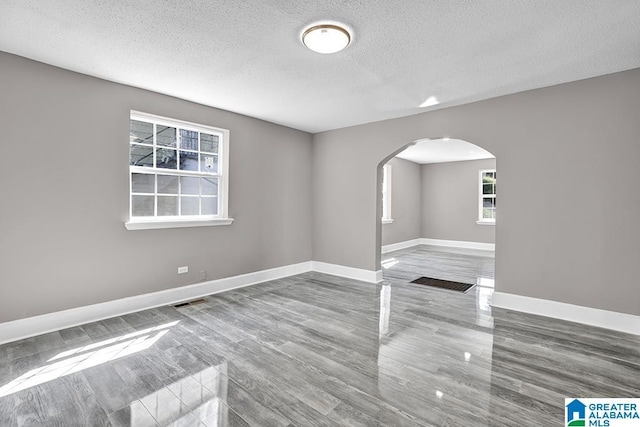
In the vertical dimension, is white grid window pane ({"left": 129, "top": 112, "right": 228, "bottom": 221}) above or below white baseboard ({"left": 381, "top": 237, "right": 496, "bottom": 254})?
above

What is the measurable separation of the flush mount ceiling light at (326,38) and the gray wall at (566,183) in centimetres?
232

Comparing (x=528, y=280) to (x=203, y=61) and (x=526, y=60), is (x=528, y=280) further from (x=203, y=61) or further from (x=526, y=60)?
(x=203, y=61)

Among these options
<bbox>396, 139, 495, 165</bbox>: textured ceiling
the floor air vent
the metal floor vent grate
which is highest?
<bbox>396, 139, 495, 165</bbox>: textured ceiling

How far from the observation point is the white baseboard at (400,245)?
7.78 m

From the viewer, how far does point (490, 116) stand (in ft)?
12.3

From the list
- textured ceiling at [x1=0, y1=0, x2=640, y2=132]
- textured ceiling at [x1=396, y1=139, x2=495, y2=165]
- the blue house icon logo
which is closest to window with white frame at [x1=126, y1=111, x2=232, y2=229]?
textured ceiling at [x1=0, y1=0, x2=640, y2=132]

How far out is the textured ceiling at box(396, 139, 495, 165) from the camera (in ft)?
20.7

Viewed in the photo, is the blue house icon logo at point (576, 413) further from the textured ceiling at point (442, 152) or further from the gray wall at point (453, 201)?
the gray wall at point (453, 201)

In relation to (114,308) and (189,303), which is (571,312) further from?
(114,308)

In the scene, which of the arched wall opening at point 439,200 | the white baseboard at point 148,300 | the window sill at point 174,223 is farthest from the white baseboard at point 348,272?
the arched wall opening at point 439,200

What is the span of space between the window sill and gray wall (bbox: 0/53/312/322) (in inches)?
3.4

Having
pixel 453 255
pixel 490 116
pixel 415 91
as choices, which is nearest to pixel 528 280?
pixel 490 116

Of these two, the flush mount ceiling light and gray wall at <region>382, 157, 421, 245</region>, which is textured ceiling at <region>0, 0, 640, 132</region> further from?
gray wall at <region>382, 157, 421, 245</region>

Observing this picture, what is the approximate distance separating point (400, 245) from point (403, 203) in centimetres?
120
